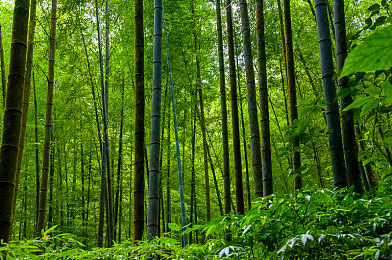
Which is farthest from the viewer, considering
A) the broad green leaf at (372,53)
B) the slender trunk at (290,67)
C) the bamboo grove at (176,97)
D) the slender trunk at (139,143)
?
the slender trunk at (290,67)

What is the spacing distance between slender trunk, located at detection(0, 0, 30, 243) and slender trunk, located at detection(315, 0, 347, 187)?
67.4 inches

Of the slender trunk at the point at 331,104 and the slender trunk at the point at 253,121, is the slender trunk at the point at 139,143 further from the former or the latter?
the slender trunk at the point at 331,104

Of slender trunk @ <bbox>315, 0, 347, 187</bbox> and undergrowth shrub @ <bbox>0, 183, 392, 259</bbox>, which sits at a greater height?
slender trunk @ <bbox>315, 0, 347, 187</bbox>

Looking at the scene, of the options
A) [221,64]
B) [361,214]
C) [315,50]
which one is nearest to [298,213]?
[361,214]

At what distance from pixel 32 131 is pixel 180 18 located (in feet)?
18.5

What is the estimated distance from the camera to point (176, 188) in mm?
10180

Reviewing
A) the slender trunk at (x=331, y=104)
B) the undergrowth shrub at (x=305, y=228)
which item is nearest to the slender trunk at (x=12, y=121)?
the undergrowth shrub at (x=305, y=228)

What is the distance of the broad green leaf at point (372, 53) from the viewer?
0.42 meters

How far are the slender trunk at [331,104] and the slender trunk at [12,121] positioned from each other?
1.71 meters

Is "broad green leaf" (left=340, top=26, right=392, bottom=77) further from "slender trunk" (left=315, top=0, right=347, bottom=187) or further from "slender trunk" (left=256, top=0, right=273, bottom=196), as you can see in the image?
"slender trunk" (left=256, top=0, right=273, bottom=196)

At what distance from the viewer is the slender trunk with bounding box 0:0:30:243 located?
5.46 feet

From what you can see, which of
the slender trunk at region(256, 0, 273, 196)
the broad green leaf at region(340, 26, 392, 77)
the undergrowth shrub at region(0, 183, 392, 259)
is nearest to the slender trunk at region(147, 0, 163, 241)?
the slender trunk at region(256, 0, 273, 196)

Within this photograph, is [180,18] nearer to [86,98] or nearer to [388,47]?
[86,98]

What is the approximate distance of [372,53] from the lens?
423mm
